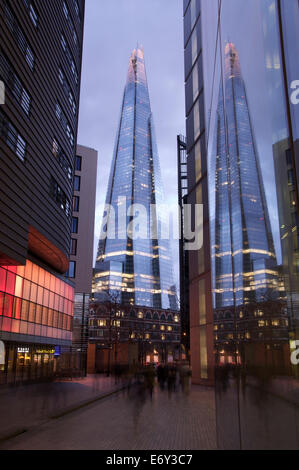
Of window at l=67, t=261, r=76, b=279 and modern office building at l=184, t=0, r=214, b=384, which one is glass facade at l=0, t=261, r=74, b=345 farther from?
window at l=67, t=261, r=76, b=279

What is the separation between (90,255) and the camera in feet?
205

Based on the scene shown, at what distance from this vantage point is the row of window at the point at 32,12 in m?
24.9

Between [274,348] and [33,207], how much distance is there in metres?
23.4

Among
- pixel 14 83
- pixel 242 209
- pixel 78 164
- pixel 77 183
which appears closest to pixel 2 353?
pixel 14 83

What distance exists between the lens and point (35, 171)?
2559 centimetres

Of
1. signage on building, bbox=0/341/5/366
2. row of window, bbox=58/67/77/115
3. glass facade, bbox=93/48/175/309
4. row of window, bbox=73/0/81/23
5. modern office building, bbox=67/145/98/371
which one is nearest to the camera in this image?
signage on building, bbox=0/341/5/366

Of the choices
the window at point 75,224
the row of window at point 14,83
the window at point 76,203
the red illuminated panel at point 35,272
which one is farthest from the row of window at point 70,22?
the window at point 75,224

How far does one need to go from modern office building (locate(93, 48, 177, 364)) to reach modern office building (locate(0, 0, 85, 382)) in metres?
112

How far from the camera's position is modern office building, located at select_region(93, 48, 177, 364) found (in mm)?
158125

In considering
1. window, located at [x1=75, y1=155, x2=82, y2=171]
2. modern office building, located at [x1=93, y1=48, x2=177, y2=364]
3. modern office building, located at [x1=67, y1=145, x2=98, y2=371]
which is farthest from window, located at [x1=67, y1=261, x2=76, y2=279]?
modern office building, located at [x1=93, y1=48, x2=177, y2=364]

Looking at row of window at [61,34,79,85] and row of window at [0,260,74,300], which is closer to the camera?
row of window at [0,260,74,300]

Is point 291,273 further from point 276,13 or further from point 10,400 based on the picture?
point 10,400

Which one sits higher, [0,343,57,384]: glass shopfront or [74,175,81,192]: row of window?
[74,175,81,192]: row of window
